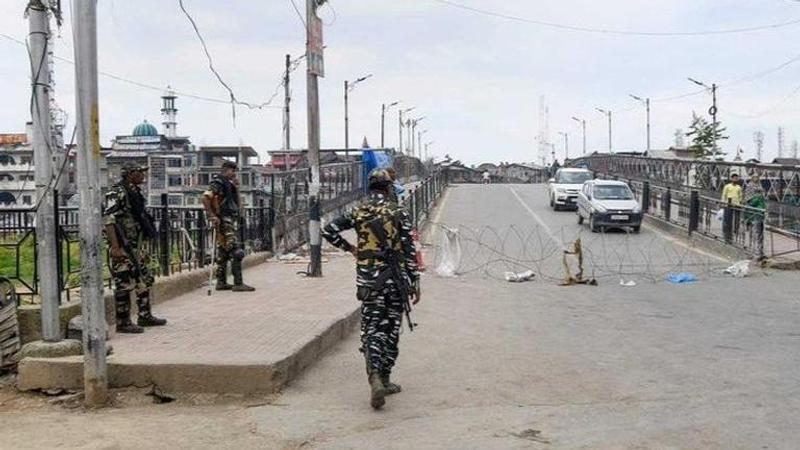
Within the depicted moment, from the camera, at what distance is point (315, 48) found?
47.8 feet

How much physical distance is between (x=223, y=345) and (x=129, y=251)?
1421mm

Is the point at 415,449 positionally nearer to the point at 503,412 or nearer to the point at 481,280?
the point at 503,412

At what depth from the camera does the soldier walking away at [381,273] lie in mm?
6559

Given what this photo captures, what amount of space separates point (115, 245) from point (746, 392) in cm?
575

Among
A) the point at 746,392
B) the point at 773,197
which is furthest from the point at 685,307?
the point at 773,197

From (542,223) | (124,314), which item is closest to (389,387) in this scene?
(124,314)

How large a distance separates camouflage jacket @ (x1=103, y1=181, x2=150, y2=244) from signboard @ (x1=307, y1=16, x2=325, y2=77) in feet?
22.0

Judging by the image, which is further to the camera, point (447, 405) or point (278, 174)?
point (278, 174)

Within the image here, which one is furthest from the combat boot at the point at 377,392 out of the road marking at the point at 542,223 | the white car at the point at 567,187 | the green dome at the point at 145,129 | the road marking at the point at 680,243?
the green dome at the point at 145,129

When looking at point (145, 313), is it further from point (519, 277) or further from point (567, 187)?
point (567, 187)

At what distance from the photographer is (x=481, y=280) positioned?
1666cm

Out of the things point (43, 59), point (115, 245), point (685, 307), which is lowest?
point (685, 307)

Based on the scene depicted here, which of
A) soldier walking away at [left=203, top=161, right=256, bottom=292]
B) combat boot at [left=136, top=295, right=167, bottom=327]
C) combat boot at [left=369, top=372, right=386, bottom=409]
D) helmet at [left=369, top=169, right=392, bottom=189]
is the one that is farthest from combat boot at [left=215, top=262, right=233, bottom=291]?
combat boot at [left=369, top=372, right=386, bottom=409]

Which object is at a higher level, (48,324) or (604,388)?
(48,324)
